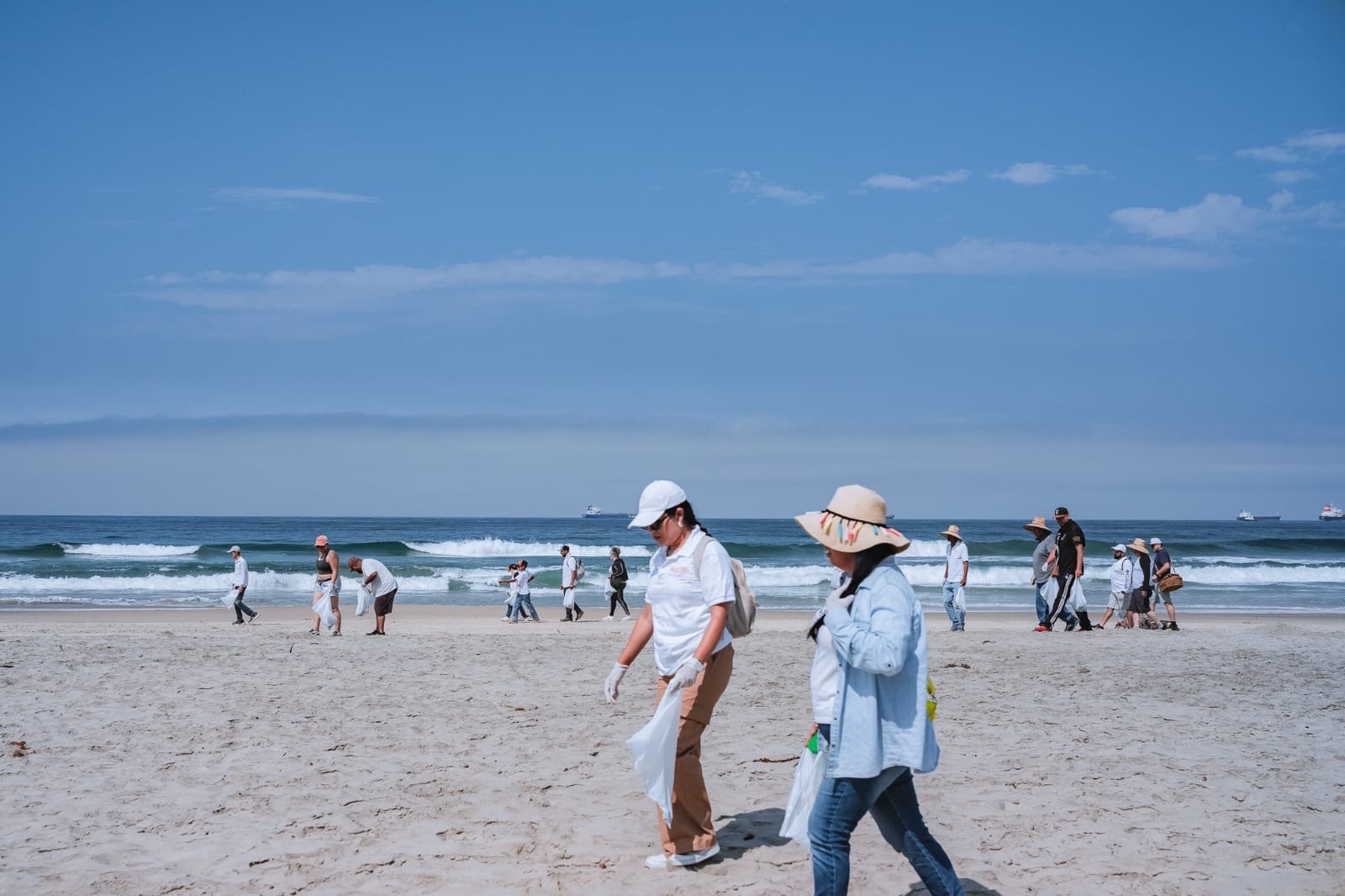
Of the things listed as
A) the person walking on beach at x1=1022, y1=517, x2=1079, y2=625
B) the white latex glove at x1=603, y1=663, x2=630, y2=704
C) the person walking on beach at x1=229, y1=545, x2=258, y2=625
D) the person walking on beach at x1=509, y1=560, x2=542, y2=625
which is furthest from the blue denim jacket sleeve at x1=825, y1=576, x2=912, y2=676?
the person walking on beach at x1=229, y1=545, x2=258, y2=625

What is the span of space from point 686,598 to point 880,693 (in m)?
1.28

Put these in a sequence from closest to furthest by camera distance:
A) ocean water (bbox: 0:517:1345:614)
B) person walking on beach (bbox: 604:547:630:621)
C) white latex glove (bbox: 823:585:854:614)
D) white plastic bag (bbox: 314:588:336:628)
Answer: white latex glove (bbox: 823:585:854:614)
white plastic bag (bbox: 314:588:336:628)
person walking on beach (bbox: 604:547:630:621)
ocean water (bbox: 0:517:1345:614)

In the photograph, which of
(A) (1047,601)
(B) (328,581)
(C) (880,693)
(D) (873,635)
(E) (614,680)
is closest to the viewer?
(D) (873,635)

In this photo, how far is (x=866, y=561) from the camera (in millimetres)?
3592

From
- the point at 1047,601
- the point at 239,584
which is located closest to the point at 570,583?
the point at 239,584

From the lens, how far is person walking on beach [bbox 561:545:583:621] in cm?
1992

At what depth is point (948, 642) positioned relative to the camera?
14.5 metres

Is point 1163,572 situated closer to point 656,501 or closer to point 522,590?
point 522,590

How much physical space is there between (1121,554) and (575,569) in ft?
31.6

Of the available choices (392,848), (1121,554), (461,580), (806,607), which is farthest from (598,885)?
(461,580)

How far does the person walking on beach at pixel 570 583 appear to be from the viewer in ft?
65.4

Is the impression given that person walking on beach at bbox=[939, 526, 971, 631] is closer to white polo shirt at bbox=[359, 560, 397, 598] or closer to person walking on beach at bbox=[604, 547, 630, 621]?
person walking on beach at bbox=[604, 547, 630, 621]

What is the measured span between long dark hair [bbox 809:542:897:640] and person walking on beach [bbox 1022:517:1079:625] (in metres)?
12.4

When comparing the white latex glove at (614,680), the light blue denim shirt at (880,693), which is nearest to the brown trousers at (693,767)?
the white latex glove at (614,680)
